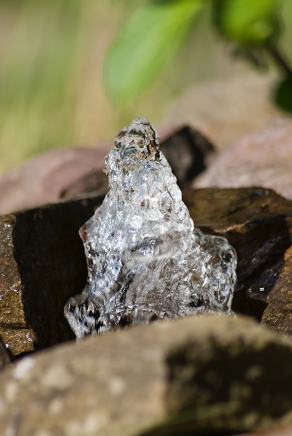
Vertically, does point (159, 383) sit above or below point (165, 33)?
below

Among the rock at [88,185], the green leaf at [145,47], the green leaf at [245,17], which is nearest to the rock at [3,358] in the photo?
the green leaf at [145,47]

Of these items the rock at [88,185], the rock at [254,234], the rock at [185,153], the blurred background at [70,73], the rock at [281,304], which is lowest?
the rock at [281,304]

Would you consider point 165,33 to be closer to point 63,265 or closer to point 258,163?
point 258,163

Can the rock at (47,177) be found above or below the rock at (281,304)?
above

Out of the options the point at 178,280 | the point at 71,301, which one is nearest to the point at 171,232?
the point at 178,280

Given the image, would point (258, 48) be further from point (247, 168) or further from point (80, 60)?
point (80, 60)

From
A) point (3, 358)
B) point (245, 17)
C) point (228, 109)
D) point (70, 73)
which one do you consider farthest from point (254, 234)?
point (70, 73)

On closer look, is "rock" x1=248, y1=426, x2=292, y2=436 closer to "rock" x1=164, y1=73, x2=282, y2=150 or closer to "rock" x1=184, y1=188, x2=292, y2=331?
"rock" x1=184, y1=188, x2=292, y2=331

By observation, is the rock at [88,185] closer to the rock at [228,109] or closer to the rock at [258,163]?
the rock at [258,163]
